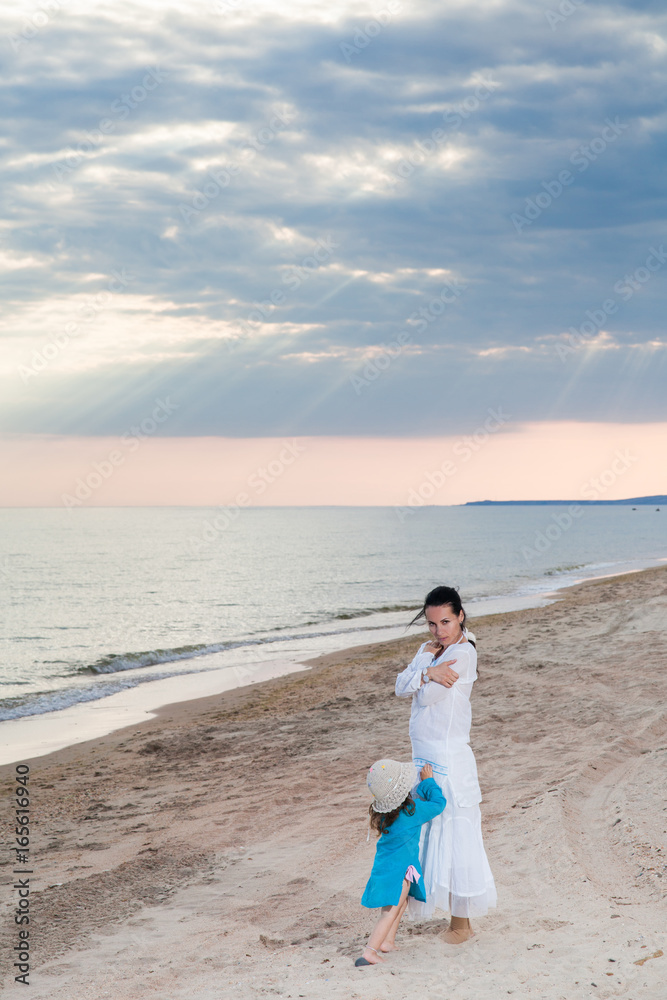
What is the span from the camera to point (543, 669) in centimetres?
1371

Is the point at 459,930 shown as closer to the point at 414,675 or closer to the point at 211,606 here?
the point at 414,675

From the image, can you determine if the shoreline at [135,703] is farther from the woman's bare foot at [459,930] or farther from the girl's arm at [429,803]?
the girl's arm at [429,803]

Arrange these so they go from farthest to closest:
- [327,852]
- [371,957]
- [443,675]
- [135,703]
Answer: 1. [135,703]
2. [327,852]
3. [371,957]
4. [443,675]

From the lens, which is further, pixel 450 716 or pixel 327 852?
pixel 327 852

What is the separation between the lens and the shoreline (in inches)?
534

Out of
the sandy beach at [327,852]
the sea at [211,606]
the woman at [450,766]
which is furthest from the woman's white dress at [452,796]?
the sea at [211,606]

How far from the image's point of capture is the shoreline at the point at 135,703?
13.6 m

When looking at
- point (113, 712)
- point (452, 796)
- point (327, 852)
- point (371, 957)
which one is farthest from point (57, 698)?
point (452, 796)

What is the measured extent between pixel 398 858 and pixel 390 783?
1.52 feet

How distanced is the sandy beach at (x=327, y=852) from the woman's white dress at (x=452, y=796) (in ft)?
1.32

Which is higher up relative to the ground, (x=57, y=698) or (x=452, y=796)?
(x=452, y=796)

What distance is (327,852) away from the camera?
6668mm

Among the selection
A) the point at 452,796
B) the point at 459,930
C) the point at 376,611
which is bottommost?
the point at 376,611

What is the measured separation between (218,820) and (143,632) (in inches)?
829
